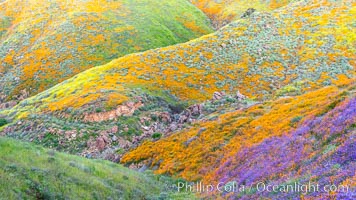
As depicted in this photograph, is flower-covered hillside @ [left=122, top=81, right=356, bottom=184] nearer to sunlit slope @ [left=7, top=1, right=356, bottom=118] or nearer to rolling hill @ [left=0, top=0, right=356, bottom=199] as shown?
rolling hill @ [left=0, top=0, right=356, bottom=199]

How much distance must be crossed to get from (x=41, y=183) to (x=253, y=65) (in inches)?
1323

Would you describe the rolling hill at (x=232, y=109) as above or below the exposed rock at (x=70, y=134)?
above

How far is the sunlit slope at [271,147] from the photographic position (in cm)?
943

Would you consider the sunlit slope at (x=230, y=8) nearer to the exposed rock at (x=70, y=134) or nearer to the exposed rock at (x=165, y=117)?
the exposed rock at (x=165, y=117)

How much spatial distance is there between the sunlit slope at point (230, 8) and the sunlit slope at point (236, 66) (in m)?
27.6

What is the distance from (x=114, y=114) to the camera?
104ft

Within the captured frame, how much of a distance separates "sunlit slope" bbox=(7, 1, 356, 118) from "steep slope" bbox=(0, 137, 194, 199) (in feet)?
60.7

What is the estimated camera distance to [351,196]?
21.1 ft

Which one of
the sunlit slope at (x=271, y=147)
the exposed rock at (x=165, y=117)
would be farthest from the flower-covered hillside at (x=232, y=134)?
the exposed rock at (x=165, y=117)

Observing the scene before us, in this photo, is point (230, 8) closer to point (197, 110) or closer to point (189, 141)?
point (197, 110)

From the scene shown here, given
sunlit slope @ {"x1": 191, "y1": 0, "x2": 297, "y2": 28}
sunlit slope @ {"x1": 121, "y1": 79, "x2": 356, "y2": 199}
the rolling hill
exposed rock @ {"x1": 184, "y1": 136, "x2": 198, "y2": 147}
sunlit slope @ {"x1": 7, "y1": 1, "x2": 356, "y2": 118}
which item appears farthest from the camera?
sunlit slope @ {"x1": 191, "y1": 0, "x2": 297, "y2": 28}

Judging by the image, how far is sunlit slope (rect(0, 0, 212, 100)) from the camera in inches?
2112

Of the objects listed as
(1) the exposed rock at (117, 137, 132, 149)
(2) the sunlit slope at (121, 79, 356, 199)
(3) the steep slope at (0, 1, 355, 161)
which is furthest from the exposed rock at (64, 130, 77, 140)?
(2) the sunlit slope at (121, 79, 356, 199)

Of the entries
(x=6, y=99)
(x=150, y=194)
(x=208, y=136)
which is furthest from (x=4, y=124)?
(x=150, y=194)
